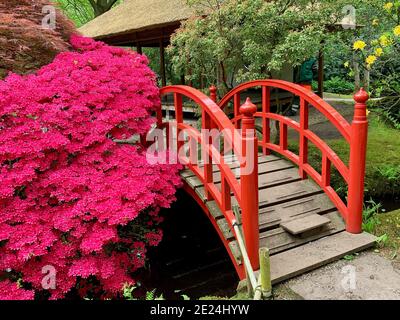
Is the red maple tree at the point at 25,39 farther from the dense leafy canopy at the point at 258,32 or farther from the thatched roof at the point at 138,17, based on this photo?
the thatched roof at the point at 138,17

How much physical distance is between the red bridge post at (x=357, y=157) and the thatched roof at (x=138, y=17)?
5.26 metres

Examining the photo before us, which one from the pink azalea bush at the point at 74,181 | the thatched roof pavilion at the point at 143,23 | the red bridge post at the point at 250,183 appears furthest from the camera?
the thatched roof pavilion at the point at 143,23

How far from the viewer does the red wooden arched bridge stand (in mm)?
3352

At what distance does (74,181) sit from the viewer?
3.95 metres

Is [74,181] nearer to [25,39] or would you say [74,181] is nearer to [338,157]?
[25,39]

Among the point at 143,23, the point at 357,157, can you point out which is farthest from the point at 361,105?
the point at 143,23

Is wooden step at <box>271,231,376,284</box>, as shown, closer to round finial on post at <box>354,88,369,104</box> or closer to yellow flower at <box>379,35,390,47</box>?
round finial on post at <box>354,88,369,104</box>

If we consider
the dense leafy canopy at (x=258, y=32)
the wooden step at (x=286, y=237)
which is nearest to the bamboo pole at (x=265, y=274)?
the wooden step at (x=286, y=237)

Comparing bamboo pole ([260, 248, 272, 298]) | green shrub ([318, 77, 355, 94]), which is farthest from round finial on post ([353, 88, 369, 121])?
green shrub ([318, 77, 355, 94])

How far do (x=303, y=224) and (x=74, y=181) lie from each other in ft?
7.80

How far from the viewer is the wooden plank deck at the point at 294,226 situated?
355cm

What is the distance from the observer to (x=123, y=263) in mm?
4102

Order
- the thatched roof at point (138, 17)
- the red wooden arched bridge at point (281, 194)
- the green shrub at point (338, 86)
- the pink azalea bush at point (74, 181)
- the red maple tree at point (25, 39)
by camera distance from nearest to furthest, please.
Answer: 1. the red wooden arched bridge at point (281, 194)
2. the pink azalea bush at point (74, 181)
3. the red maple tree at point (25, 39)
4. the thatched roof at point (138, 17)
5. the green shrub at point (338, 86)
